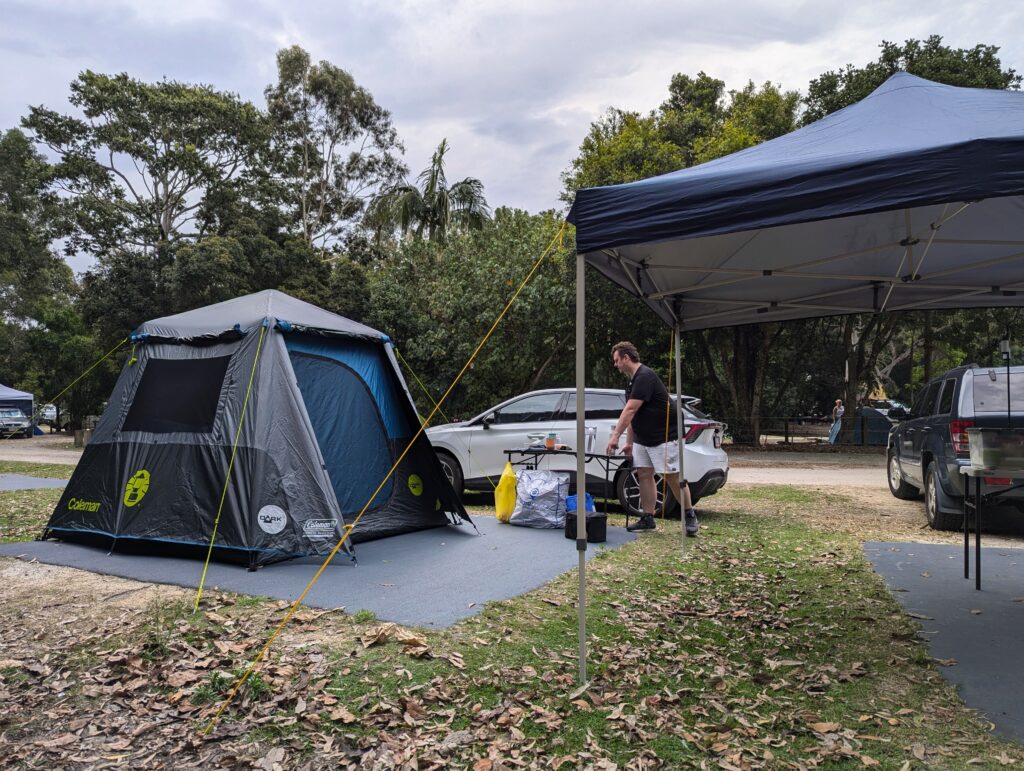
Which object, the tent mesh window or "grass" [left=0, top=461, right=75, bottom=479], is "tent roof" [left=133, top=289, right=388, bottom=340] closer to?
the tent mesh window

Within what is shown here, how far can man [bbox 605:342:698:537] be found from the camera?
22.6ft

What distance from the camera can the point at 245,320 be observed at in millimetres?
6266

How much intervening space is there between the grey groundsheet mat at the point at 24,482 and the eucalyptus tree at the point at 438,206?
1214cm

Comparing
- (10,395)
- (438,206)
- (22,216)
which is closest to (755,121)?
(438,206)

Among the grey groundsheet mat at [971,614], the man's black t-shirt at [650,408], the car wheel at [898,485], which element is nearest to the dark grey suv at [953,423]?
the grey groundsheet mat at [971,614]

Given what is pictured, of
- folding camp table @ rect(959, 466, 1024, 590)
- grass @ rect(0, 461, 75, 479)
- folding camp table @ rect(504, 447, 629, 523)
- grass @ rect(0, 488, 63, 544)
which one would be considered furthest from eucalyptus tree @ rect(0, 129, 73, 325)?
folding camp table @ rect(959, 466, 1024, 590)

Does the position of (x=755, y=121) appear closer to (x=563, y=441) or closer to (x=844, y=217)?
(x=563, y=441)

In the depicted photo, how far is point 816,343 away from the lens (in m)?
22.9

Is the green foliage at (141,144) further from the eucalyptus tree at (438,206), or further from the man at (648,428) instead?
the man at (648,428)

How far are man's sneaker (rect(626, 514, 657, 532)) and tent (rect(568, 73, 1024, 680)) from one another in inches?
66.6

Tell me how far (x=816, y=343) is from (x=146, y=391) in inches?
829

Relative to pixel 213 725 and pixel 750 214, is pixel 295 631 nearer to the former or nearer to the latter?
pixel 213 725

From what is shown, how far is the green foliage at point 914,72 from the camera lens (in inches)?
654

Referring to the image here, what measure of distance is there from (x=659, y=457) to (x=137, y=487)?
15.4 feet
